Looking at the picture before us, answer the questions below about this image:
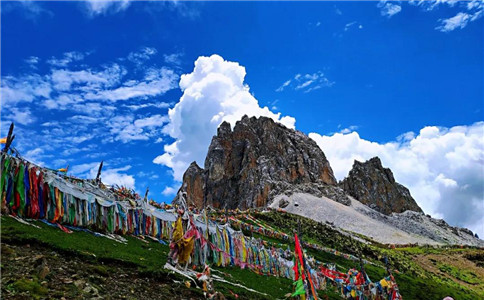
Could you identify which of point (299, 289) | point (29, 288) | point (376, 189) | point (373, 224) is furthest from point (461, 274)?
point (376, 189)

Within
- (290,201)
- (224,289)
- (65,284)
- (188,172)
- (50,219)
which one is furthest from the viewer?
(188,172)

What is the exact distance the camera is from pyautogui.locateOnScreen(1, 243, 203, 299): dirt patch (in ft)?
32.4

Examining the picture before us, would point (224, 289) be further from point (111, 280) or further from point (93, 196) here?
point (93, 196)

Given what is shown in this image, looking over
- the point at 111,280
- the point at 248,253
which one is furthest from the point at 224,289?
the point at 248,253

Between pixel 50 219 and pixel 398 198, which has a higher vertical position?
pixel 398 198

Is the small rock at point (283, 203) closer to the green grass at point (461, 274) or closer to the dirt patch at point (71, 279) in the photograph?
the green grass at point (461, 274)

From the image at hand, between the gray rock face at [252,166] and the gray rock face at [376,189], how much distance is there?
426 inches

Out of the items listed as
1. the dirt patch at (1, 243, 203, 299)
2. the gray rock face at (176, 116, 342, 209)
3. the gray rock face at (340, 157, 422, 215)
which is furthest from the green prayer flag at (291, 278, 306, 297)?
the gray rock face at (340, 157, 422, 215)

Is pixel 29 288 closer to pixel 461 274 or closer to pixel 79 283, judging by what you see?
pixel 79 283

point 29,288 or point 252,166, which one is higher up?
point 252,166

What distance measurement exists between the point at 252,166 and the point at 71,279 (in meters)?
152

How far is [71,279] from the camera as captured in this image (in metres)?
11.4

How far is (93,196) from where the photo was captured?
24859mm

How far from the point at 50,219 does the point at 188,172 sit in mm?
156704
